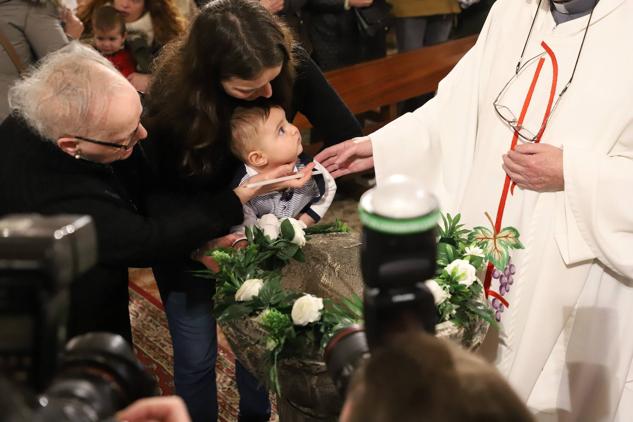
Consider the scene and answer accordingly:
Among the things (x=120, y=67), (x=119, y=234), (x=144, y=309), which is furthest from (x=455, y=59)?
(x=119, y=234)

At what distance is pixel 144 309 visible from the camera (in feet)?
12.3

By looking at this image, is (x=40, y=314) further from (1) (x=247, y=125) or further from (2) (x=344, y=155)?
(2) (x=344, y=155)

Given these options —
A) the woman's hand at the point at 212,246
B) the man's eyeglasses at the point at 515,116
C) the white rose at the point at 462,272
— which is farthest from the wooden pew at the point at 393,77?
the white rose at the point at 462,272

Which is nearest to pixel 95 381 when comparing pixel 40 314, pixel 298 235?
pixel 40 314

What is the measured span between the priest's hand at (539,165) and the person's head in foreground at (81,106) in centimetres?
105

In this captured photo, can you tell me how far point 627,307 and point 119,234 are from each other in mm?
1458

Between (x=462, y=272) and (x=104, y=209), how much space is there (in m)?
0.88

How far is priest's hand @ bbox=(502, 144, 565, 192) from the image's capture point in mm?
2090

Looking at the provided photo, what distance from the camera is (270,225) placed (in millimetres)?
2010

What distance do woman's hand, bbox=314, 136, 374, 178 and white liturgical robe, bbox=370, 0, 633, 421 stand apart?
41mm

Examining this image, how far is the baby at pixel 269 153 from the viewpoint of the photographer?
214 centimetres

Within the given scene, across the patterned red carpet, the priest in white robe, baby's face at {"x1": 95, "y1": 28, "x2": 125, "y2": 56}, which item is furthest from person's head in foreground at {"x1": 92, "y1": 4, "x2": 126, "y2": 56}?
the priest in white robe

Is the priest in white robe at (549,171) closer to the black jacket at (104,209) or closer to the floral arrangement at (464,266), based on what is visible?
the floral arrangement at (464,266)

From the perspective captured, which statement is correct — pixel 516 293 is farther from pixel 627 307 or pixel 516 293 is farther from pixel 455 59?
pixel 455 59
